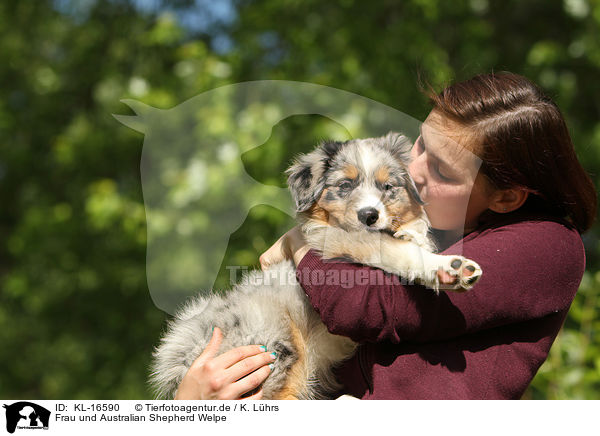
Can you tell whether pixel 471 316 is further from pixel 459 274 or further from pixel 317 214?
pixel 317 214

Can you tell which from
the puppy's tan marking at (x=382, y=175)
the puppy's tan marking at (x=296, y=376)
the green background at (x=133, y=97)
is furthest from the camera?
the green background at (x=133, y=97)

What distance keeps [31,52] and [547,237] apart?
9142mm

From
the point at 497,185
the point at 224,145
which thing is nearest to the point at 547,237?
the point at 497,185

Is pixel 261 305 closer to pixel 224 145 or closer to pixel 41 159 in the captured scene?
pixel 224 145

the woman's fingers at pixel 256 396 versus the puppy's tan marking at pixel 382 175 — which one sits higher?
the puppy's tan marking at pixel 382 175

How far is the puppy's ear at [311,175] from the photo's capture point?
104 inches

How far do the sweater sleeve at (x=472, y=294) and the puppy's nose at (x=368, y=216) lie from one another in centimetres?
27

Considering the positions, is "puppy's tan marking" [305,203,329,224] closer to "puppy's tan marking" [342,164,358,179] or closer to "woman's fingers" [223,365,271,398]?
"puppy's tan marking" [342,164,358,179]

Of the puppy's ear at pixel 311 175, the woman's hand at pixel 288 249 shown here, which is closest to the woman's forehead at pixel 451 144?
the puppy's ear at pixel 311 175

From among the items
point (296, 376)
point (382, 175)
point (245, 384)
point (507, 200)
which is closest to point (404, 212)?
point (382, 175)

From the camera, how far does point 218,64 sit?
625 centimetres

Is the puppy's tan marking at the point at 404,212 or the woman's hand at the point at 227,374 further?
the puppy's tan marking at the point at 404,212

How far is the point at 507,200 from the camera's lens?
2361mm
